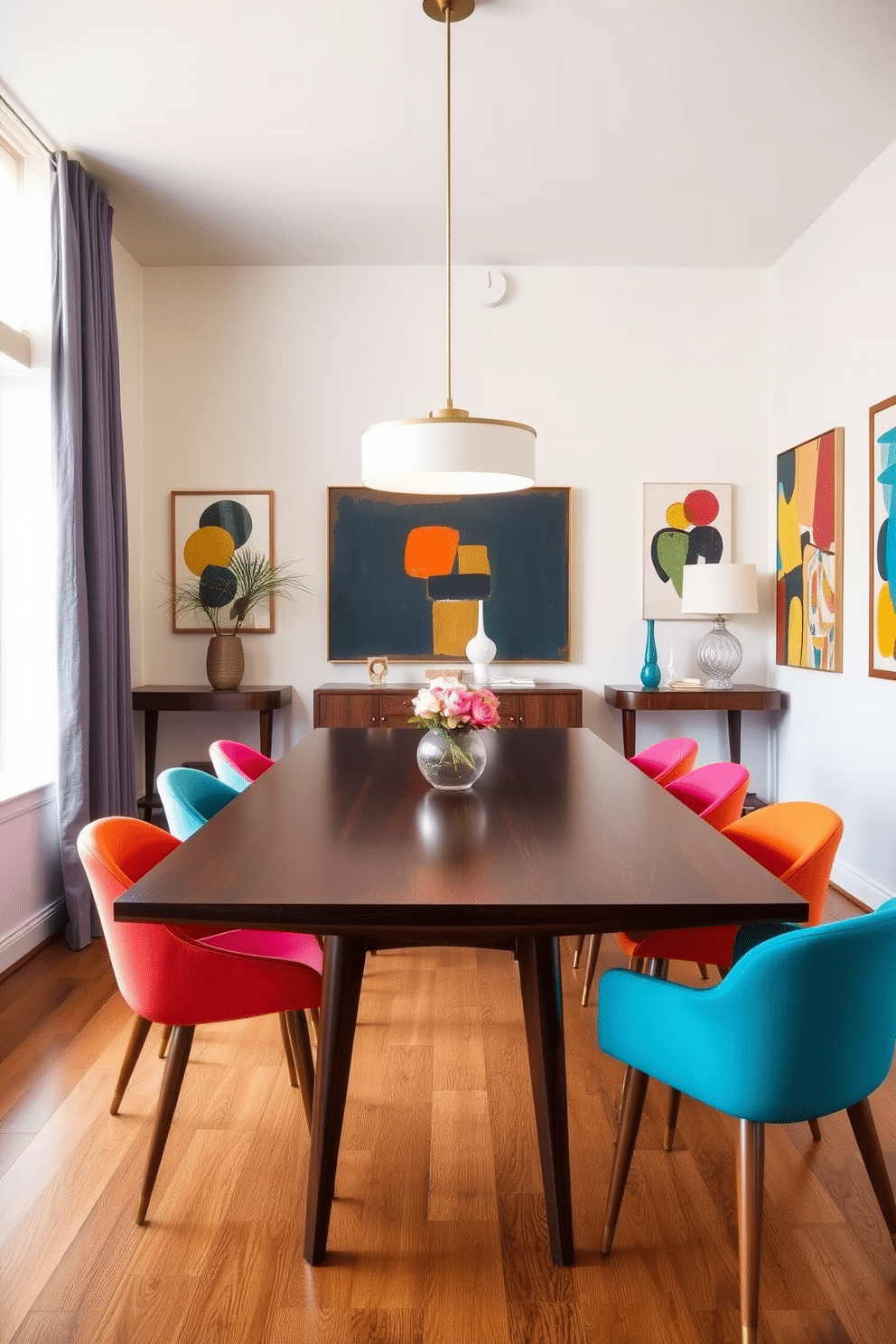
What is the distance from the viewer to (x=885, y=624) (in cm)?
390

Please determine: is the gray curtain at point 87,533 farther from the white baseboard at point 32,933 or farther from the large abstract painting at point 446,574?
the large abstract painting at point 446,574

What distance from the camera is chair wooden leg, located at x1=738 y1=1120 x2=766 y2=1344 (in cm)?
158

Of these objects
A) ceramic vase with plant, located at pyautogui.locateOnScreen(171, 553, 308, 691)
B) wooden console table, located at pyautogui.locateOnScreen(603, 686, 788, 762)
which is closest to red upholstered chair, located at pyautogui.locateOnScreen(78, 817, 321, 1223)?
wooden console table, located at pyautogui.locateOnScreen(603, 686, 788, 762)

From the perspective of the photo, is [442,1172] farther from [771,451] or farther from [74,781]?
[771,451]

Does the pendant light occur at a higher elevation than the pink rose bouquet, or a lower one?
higher

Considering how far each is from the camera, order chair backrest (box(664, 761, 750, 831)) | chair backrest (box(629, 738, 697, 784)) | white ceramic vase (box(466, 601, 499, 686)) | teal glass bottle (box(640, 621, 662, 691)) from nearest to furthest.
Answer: chair backrest (box(664, 761, 750, 831)) < chair backrest (box(629, 738, 697, 784)) < white ceramic vase (box(466, 601, 499, 686)) < teal glass bottle (box(640, 621, 662, 691))

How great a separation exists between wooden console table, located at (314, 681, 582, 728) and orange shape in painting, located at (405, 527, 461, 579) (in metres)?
0.76

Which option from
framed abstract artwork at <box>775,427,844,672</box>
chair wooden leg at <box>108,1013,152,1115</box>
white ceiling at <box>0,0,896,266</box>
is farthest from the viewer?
framed abstract artwork at <box>775,427,844,672</box>

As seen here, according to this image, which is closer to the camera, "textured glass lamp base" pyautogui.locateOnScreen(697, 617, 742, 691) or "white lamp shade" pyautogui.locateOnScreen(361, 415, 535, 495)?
"white lamp shade" pyautogui.locateOnScreen(361, 415, 535, 495)

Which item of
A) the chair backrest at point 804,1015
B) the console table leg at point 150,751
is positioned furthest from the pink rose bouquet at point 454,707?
the console table leg at point 150,751

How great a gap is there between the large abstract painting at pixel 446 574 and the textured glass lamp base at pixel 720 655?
0.75m

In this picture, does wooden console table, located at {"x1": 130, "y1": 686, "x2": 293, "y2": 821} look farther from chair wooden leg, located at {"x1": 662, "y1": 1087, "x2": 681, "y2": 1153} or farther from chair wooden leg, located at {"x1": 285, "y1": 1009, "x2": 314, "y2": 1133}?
chair wooden leg, located at {"x1": 662, "y1": 1087, "x2": 681, "y2": 1153}

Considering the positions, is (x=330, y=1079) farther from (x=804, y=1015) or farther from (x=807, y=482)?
(x=807, y=482)

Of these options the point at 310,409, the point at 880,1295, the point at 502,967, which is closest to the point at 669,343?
the point at 310,409
